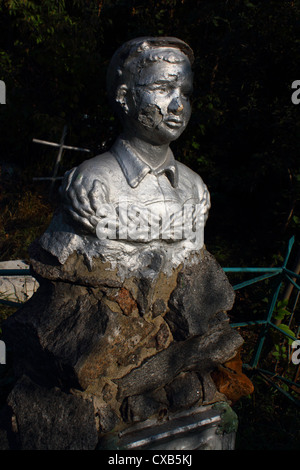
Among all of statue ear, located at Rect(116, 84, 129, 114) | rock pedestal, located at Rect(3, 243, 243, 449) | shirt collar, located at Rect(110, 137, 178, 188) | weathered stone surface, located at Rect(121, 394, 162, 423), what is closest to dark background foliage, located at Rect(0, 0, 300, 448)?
rock pedestal, located at Rect(3, 243, 243, 449)

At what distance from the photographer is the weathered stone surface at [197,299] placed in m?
2.11

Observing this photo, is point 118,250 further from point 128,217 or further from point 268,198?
point 268,198

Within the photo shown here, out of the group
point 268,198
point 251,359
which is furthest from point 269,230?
point 251,359

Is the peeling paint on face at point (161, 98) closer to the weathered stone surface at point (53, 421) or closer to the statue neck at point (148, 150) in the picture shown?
the statue neck at point (148, 150)

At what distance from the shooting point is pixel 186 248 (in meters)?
2.21

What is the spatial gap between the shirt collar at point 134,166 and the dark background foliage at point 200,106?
1.86 metres

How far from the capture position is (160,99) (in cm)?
196

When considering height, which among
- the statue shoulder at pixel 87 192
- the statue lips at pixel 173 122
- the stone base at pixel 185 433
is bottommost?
the stone base at pixel 185 433

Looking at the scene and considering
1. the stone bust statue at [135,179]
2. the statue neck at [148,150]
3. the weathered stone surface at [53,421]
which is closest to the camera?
the weathered stone surface at [53,421]

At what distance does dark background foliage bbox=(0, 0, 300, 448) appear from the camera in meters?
4.15

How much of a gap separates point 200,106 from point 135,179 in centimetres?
289

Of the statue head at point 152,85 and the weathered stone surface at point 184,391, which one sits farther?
the weathered stone surface at point 184,391

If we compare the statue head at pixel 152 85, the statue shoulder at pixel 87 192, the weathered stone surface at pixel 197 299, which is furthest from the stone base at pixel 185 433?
the statue head at pixel 152 85

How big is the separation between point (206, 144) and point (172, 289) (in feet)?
11.5
